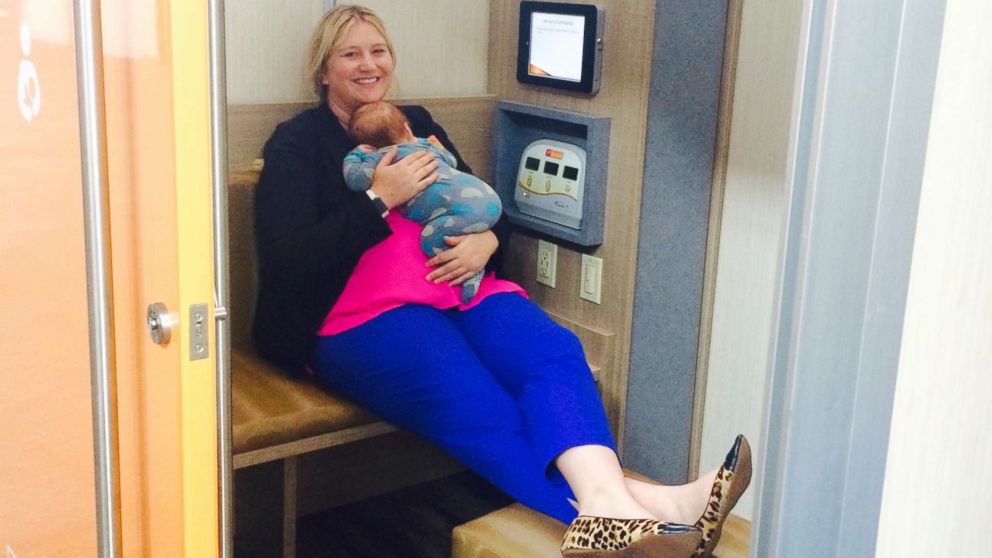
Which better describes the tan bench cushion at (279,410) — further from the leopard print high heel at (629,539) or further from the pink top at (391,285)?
the leopard print high heel at (629,539)

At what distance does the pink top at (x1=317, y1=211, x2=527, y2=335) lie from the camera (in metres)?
2.25

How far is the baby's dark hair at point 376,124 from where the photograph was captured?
2.37m

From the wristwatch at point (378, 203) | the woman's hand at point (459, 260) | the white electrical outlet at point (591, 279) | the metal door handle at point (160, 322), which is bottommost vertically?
the white electrical outlet at point (591, 279)

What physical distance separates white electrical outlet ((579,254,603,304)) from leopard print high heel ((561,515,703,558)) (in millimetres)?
892

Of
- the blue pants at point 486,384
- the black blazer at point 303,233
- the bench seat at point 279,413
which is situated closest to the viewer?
the blue pants at point 486,384

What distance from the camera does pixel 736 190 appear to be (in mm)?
2424

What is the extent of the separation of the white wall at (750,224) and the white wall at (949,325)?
128 cm

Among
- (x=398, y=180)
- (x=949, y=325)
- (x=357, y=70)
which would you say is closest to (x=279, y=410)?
(x=398, y=180)

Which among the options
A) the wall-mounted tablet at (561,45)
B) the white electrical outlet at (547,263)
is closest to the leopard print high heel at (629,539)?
the white electrical outlet at (547,263)

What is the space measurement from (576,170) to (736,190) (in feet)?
1.25

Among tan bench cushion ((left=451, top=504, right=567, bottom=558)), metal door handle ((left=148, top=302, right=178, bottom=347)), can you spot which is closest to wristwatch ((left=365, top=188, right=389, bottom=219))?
tan bench cushion ((left=451, top=504, right=567, bottom=558))

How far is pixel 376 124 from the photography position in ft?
7.77

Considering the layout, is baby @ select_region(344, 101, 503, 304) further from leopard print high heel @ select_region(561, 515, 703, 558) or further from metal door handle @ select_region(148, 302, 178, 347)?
metal door handle @ select_region(148, 302, 178, 347)

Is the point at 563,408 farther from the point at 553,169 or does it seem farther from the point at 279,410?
the point at 553,169
